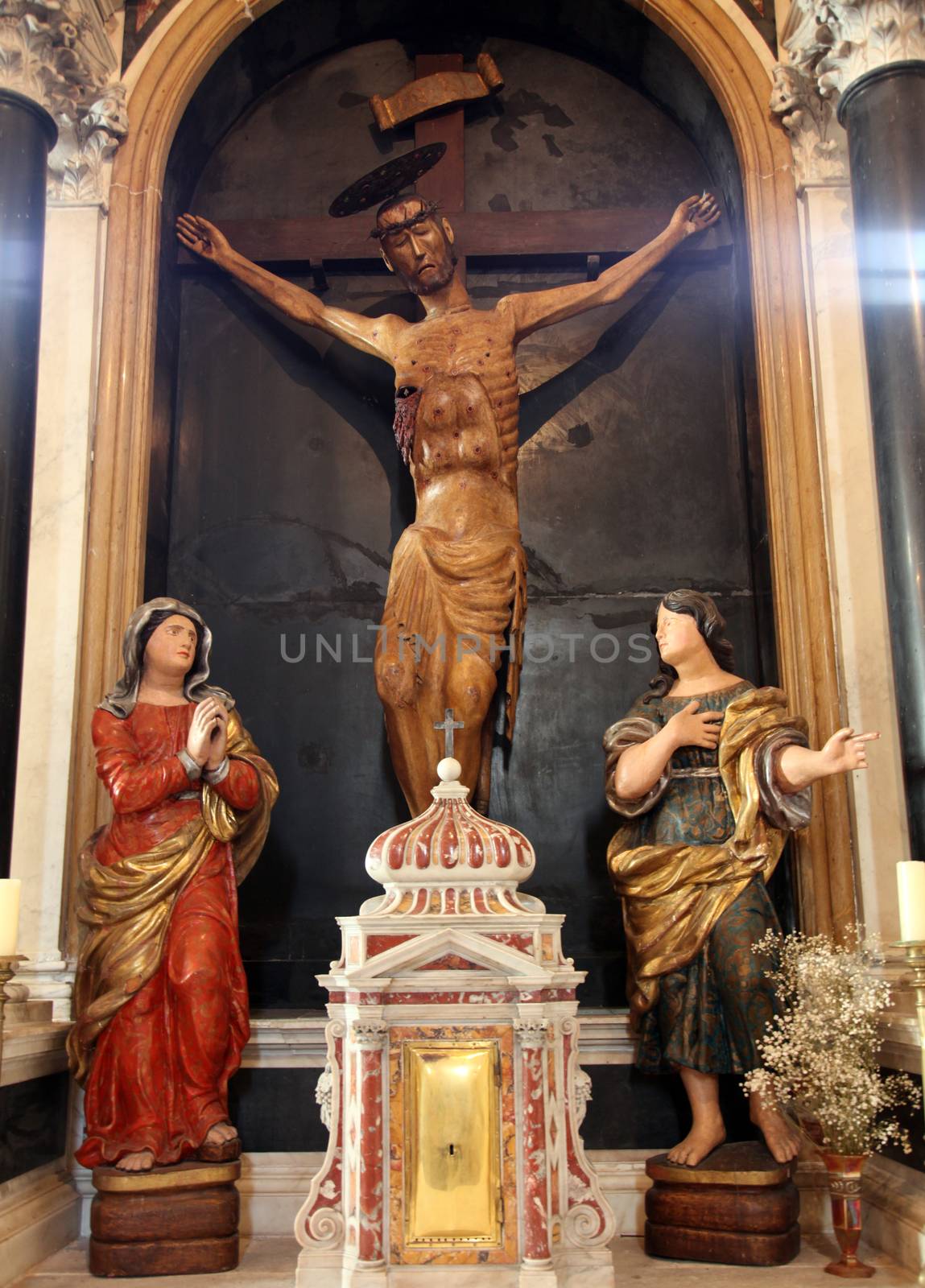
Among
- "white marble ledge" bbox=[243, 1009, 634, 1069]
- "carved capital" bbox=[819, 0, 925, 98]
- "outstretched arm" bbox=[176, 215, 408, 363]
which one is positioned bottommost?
"white marble ledge" bbox=[243, 1009, 634, 1069]

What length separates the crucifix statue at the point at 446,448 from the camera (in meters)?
4.73

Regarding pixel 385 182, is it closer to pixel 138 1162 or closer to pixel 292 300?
pixel 292 300

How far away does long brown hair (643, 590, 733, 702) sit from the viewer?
4.29 metres

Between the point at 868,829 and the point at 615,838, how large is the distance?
92 centimetres

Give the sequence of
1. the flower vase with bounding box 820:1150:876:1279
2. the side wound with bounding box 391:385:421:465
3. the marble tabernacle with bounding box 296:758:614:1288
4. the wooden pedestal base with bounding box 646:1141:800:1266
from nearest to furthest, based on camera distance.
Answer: the marble tabernacle with bounding box 296:758:614:1288
the flower vase with bounding box 820:1150:876:1279
the wooden pedestal base with bounding box 646:1141:800:1266
the side wound with bounding box 391:385:421:465

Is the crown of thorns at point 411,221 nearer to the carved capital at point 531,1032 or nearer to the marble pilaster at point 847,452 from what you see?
the marble pilaster at point 847,452

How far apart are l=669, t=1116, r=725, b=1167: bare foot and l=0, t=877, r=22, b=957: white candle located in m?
1.96

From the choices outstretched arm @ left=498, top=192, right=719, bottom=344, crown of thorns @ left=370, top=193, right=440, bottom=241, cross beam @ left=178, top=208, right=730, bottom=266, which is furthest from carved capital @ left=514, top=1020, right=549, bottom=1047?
cross beam @ left=178, top=208, right=730, bottom=266

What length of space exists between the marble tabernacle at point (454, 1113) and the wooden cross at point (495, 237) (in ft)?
11.6

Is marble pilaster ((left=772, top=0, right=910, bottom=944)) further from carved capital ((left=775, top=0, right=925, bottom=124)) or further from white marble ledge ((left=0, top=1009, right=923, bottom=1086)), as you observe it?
white marble ledge ((left=0, top=1009, right=923, bottom=1086))

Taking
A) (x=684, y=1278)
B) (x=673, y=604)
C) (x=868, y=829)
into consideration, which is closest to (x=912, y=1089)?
(x=684, y=1278)

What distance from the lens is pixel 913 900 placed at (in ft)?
10.4

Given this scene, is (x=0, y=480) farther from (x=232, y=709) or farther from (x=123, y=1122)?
(x=123, y=1122)

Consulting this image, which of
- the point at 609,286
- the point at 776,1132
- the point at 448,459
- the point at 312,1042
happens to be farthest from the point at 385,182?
the point at 776,1132
